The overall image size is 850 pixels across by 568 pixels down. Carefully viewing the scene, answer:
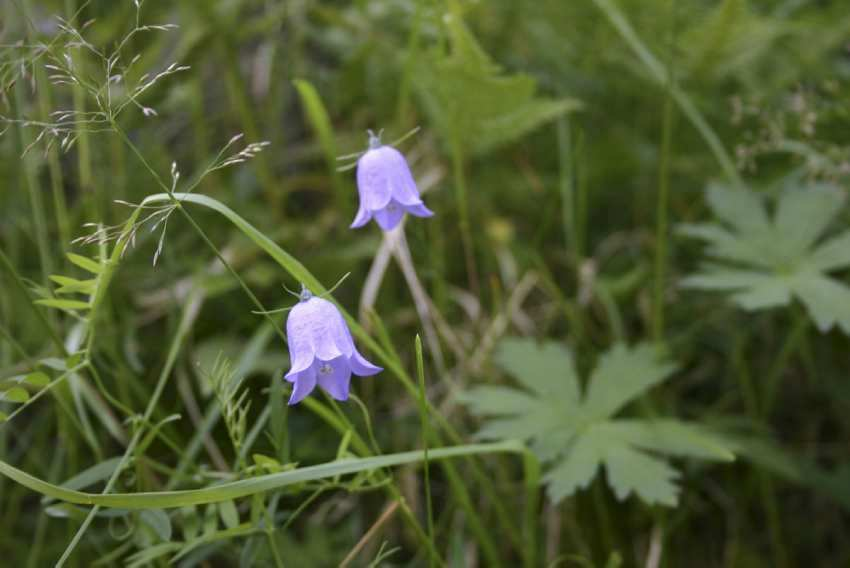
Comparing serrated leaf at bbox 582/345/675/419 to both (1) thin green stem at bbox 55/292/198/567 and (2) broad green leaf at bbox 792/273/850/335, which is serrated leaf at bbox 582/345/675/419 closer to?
A: (2) broad green leaf at bbox 792/273/850/335

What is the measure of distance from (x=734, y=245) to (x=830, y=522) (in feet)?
2.87

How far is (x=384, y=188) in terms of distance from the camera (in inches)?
63.2

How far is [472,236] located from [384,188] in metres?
1.37

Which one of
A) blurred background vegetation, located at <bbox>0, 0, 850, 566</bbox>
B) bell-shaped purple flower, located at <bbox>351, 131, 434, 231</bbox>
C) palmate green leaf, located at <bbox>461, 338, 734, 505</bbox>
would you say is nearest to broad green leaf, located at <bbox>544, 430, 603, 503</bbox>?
palmate green leaf, located at <bbox>461, 338, 734, 505</bbox>

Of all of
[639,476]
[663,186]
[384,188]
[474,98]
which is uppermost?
[474,98]

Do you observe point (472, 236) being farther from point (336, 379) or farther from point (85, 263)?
point (85, 263)

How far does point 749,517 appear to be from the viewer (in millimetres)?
2514

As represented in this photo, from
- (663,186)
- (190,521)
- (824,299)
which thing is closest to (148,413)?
(190,521)

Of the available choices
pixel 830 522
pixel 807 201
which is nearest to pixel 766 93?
pixel 807 201

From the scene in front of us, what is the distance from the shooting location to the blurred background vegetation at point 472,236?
230cm

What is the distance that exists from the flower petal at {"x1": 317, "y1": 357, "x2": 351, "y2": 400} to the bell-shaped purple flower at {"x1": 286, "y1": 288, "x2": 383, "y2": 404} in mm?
29

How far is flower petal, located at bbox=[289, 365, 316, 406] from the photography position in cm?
133

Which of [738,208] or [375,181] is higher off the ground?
[375,181]

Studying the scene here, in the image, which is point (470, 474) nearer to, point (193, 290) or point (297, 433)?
point (297, 433)
